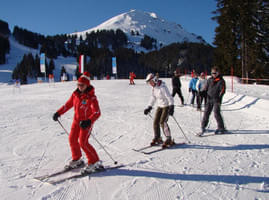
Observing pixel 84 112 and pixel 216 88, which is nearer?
pixel 84 112

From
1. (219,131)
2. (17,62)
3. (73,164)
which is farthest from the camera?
(17,62)

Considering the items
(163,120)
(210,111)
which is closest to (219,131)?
(210,111)

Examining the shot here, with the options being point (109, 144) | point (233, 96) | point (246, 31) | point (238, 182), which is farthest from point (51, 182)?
point (246, 31)

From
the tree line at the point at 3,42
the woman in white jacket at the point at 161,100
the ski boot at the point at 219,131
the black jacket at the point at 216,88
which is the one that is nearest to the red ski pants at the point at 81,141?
the woman in white jacket at the point at 161,100

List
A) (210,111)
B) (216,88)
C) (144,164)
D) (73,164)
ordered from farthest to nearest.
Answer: (210,111), (216,88), (144,164), (73,164)

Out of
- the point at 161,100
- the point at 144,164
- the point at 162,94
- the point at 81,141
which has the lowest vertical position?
the point at 144,164

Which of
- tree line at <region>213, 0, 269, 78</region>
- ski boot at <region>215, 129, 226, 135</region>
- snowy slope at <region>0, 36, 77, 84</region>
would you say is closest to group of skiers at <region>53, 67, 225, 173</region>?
ski boot at <region>215, 129, 226, 135</region>

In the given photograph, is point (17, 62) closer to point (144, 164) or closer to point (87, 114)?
point (87, 114)

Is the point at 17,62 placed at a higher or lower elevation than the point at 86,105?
higher

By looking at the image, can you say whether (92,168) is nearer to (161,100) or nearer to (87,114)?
(87,114)

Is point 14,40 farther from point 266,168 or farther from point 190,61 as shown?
point 266,168

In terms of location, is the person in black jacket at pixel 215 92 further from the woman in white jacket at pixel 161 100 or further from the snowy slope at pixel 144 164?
the woman in white jacket at pixel 161 100

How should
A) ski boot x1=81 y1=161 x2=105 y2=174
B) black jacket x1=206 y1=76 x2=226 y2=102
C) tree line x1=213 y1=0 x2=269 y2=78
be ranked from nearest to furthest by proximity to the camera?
ski boot x1=81 y1=161 x2=105 y2=174 → black jacket x1=206 y1=76 x2=226 y2=102 → tree line x1=213 y1=0 x2=269 y2=78

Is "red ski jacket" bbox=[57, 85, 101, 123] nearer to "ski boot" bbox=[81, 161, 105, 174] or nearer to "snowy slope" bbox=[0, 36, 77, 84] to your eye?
"ski boot" bbox=[81, 161, 105, 174]
